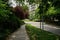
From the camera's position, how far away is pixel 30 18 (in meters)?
68.3

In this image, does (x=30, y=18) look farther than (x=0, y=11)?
Yes

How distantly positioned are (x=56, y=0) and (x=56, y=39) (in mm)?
6138

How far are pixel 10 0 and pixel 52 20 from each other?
88.7 feet

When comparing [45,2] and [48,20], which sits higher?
[45,2]

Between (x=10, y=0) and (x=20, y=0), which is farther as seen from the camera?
(x=10, y=0)

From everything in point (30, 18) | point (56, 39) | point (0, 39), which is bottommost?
point (30, 18)

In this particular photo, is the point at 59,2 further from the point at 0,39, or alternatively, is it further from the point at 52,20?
the point at 52,20

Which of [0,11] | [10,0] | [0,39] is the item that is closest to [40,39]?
[0,11]

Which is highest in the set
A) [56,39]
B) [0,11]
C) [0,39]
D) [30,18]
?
[0,11]

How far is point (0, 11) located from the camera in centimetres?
920

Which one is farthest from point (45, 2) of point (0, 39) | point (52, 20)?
point (52, 20)

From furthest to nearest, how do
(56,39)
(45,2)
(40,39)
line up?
(45,2) → (40,39) → (56,39)

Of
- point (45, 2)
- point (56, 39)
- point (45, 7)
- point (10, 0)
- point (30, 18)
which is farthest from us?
point (30, 18)

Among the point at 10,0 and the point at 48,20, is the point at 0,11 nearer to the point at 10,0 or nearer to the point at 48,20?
the point at 10,0
